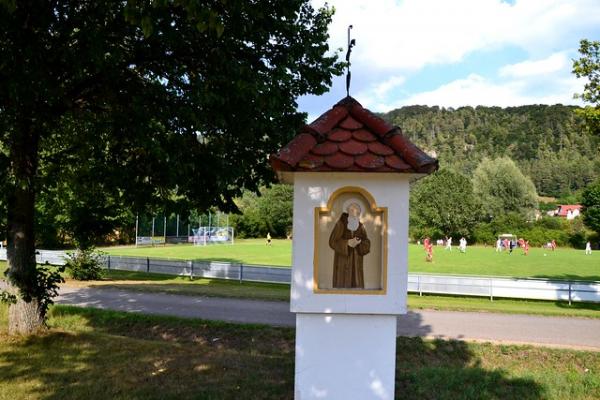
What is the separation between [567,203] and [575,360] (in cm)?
14410

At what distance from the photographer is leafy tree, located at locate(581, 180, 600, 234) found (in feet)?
239

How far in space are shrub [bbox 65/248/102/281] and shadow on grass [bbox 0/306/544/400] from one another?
12.9m

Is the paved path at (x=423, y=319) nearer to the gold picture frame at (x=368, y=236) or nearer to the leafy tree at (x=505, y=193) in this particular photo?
the gold picture frame at (x=368, y=236)

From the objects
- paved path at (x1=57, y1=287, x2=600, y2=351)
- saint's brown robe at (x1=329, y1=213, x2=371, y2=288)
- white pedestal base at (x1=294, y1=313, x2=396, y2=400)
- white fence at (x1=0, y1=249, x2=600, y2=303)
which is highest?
saint's brown robe at (x1=329, y1=213, x2=371, y2=288)

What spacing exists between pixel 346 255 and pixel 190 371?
3524 mm

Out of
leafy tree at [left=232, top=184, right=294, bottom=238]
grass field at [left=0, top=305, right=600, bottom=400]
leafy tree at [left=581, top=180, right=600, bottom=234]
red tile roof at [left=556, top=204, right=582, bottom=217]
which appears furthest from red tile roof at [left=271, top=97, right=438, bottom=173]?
red tile roof at [left=556, top=204, right=582, bottom=217]

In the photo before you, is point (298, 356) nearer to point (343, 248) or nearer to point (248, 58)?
point (343, 248)

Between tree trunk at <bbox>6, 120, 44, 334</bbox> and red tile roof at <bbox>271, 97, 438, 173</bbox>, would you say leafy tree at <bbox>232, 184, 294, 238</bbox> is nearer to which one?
tree trunk at <bbox>6, 120, 44, 334</bbox>

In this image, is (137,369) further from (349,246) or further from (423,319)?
(423,319)

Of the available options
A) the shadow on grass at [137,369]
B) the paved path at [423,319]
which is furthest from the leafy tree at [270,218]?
the shadow on grass at [137,369]

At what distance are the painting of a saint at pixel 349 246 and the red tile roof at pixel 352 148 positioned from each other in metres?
0.44

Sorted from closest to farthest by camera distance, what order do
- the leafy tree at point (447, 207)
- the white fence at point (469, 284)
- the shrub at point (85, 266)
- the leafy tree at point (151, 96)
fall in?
1. the leafy tree at point (151, 96)
2. the white fence at point (469, 284)
3. the shrub at point (85, 266)
4. the leafy tree at point (447, 207)

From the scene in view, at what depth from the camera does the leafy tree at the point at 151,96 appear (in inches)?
257

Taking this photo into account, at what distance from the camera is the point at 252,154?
8.41 m
